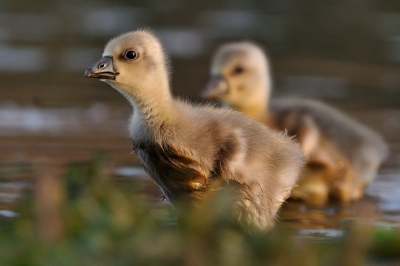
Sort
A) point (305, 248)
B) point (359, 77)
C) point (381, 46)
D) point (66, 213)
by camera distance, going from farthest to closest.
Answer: point (381, 46), point (359, 77), point (66, 213), point (305, 248)

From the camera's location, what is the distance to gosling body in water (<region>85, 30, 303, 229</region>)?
13.4 feet

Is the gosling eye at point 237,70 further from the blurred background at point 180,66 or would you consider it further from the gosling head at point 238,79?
the blurred background at point 180,66

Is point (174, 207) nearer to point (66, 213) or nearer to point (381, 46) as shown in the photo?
point (66, 213)

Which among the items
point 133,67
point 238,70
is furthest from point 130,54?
point 238,70

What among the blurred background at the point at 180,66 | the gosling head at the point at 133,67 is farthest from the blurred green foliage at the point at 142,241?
the gosling head at the point at 133,67

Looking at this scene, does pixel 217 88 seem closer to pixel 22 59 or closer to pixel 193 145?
pixel 193 145

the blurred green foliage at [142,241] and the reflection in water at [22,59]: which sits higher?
the reflection in water at [22,59]

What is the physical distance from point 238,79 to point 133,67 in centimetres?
168

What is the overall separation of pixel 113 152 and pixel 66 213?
10.4ft

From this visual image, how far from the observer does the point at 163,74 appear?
4414 mm

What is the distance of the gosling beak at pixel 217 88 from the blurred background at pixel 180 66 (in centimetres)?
66

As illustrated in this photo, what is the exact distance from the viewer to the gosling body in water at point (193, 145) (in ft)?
13.4

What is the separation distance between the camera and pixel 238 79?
5.93 m

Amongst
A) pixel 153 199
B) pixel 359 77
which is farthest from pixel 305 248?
pixel 359 77
